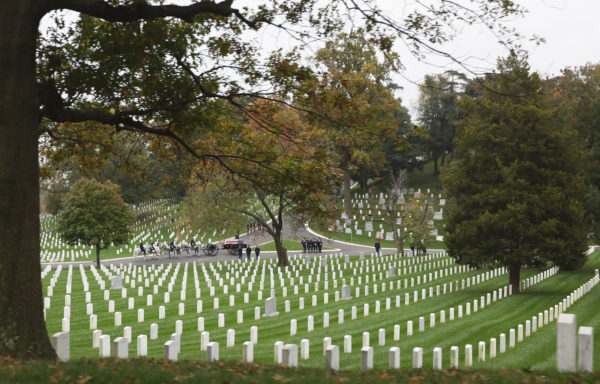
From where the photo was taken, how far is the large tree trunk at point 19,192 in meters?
8.36

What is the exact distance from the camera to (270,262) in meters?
43.4

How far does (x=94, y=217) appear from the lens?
44000 mm

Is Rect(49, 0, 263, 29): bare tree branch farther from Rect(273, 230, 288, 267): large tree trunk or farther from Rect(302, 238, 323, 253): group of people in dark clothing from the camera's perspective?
Rect(302, 238, 323, 253): group of people in dark clothing

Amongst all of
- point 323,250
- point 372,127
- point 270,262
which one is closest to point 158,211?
point 323,250

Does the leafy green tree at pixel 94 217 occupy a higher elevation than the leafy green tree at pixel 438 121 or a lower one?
lower

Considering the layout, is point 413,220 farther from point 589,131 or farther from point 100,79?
point 100,79

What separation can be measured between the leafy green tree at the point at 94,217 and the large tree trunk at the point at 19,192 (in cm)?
3555

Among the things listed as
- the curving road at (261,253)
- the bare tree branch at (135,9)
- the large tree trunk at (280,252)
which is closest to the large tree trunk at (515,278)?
the large tree trunk at (280,252)

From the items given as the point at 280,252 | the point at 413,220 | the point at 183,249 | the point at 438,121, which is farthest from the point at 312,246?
the point at 438,121

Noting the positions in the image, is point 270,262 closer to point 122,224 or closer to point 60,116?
point 122,224

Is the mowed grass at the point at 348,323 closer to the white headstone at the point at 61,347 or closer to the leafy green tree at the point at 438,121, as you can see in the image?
the white headstone at the point at 61,347

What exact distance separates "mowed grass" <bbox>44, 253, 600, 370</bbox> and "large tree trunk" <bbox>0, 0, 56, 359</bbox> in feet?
21.6

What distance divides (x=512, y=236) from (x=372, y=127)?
60.3 feet

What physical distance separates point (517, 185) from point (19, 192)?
23173 millimetres
